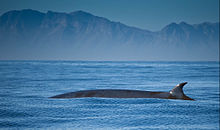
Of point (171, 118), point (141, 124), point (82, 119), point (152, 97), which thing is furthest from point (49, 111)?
point (152, 97)

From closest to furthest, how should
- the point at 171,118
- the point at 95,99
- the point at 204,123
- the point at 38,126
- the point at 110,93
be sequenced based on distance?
the point at 38,126
the point at 204,123
the point at 171,118
the point at 95,99
the point at 110,93

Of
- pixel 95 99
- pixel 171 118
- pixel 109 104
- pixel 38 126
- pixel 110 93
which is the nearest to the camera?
pixel 38 126

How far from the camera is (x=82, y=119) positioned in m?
8.17

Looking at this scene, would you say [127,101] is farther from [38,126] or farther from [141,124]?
[38,126]

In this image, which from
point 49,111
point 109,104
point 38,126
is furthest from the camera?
point 109,104

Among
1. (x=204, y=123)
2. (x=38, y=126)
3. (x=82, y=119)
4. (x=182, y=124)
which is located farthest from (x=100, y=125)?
(x=204, y=123)

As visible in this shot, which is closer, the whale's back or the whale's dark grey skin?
the whale's dark grey skin

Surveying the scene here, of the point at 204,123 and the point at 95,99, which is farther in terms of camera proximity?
the point at 95,99

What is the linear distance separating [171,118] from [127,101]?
11.3 ft

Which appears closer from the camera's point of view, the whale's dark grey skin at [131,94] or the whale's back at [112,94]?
the whale's dark grey skin at [131,94]

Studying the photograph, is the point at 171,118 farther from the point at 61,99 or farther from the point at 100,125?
the point at 61,99

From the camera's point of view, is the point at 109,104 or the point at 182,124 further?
the point at 109,104

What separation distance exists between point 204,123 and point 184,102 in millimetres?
3664

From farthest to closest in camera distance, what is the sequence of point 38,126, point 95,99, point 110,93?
point 110,93
point 95,99
point 38,126
